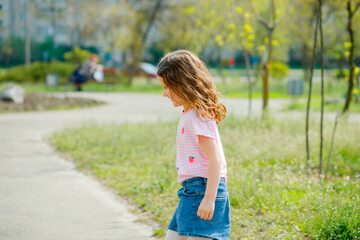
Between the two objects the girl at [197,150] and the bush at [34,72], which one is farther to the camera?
the bush at [34,72]

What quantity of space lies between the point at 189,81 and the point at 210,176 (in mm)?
533

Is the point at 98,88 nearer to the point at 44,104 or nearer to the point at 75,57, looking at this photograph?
the point at 75,57

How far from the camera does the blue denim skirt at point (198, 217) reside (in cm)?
246

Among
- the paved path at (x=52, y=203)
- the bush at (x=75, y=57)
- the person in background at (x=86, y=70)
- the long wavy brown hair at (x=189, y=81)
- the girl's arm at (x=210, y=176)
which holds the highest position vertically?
the long wavy brown hair at (x=189, y=81)

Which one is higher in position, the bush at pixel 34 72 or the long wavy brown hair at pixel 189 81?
the long wavy brown hair at pixel 189 81

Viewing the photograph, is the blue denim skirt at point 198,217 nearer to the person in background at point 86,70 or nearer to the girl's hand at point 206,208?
the girl's hand at point 206,208

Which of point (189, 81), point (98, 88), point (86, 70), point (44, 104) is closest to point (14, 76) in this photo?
point (98, 88)

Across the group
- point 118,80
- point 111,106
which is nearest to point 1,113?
point 111,106

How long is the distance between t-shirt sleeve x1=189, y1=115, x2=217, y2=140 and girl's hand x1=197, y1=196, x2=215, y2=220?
0.34 m

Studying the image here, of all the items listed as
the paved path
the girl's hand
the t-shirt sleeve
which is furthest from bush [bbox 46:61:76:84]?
the girl's hand

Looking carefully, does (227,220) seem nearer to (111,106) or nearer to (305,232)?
(305,232)

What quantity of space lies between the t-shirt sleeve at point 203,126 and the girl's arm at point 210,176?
0.09 feet

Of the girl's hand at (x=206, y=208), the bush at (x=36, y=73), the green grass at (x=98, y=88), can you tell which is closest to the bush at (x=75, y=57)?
the green grass at (x=98, y=88)

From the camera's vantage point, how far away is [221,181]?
257cm
